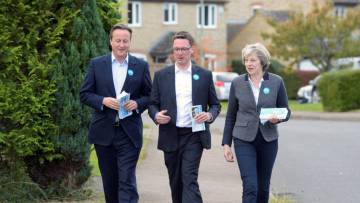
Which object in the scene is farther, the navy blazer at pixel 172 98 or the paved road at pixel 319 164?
the paved road at pixel 319 164

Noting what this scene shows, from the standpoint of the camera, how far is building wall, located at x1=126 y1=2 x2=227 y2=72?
176 ft

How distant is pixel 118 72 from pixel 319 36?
37.7 m

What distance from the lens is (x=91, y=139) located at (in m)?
7.28

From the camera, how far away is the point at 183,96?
7250 mm

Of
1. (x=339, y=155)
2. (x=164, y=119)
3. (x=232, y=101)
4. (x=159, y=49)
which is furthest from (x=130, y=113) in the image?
(x=159, y=49)

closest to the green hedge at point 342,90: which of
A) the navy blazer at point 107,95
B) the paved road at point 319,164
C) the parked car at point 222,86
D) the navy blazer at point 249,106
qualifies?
the paved road at point 319,164

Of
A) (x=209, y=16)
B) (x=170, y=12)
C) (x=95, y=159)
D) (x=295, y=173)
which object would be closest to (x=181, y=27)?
(x=170, y=12)

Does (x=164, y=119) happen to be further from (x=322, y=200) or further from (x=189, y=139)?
(x=322, y=200)

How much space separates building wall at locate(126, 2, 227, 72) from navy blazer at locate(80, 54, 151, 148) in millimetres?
44592

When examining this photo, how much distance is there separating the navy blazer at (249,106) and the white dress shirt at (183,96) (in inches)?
15.2

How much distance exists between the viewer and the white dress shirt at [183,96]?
720cm

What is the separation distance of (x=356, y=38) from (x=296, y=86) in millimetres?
4562

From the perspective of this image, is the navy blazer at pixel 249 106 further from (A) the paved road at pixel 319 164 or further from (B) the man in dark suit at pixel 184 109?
(A) the paved road at pixel 319 164

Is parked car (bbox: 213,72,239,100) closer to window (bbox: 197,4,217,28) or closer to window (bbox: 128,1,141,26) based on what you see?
window (bbox: 128,1,141,26)
